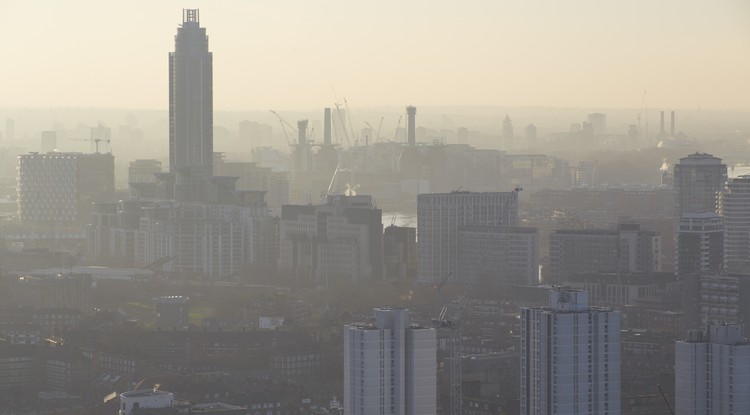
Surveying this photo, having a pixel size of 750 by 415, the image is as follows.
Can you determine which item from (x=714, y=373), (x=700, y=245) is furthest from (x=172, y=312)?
(x=714, y=373)

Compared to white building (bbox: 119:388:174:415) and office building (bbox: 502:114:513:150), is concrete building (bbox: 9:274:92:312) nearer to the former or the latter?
white building (bbox: 119:388:174:415)

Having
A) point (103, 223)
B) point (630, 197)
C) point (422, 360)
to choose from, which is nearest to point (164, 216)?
point (103, 223)

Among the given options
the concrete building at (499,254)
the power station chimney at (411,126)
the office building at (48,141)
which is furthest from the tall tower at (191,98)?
the office building at (48,141)

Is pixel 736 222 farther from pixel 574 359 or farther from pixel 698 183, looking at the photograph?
pixel 574 359

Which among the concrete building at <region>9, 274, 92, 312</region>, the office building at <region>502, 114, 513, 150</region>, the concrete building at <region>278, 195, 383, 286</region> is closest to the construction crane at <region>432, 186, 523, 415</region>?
the concrete building at <region>9, 274, 92, 312</region>

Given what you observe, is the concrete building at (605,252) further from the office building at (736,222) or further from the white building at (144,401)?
the white building at (144,401)

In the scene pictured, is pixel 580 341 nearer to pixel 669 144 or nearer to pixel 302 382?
pixel 302 382
